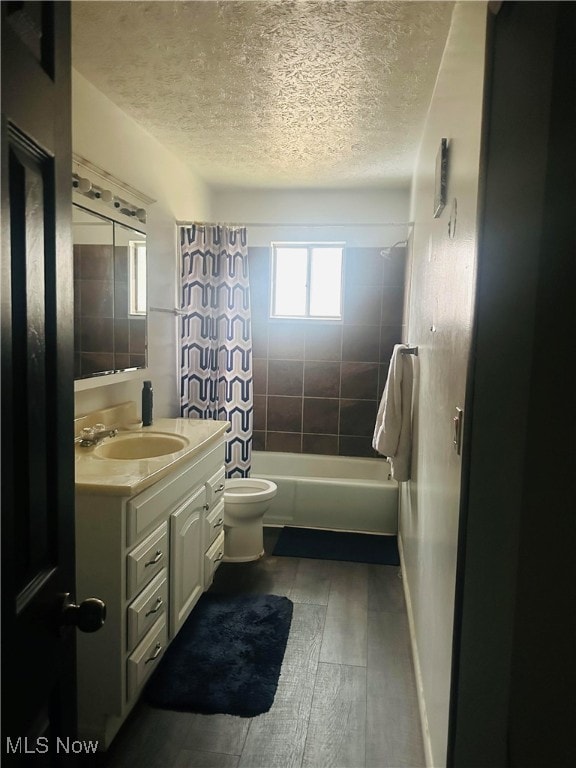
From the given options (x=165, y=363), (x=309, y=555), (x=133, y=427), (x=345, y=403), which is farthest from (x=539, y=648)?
(x=345, y=403)

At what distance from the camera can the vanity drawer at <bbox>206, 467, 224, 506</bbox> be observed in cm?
262

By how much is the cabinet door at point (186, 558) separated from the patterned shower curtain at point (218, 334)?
0.96 meters

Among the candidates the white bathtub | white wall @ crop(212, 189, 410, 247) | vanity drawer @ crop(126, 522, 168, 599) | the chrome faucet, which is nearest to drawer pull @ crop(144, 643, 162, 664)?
vanity drawer @ crop(126, 522, 168, 599)

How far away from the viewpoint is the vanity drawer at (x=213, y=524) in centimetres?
260

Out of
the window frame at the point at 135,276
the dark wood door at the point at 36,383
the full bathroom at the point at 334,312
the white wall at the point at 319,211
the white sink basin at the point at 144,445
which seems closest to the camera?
the dark wood door at the point at 36,383

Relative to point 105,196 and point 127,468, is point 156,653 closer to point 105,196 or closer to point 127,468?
point 127,468

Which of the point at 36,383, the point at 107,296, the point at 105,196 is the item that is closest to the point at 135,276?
the point at 107,296

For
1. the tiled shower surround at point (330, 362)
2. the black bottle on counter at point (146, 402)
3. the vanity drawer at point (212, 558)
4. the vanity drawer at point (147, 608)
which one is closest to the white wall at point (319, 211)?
the tiled shower surround at point (330, 362)

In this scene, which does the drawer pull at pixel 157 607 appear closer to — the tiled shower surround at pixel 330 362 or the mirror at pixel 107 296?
the mirror at pixel 107 296

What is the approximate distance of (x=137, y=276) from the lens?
2.79 meters

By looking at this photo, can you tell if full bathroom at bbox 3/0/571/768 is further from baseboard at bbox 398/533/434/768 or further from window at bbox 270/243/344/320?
window at bbox 270/243/344/320

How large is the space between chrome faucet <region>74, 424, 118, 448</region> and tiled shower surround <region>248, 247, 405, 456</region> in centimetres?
196

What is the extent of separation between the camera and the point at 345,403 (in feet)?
13.8

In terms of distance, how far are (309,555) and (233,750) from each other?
1.61 m
